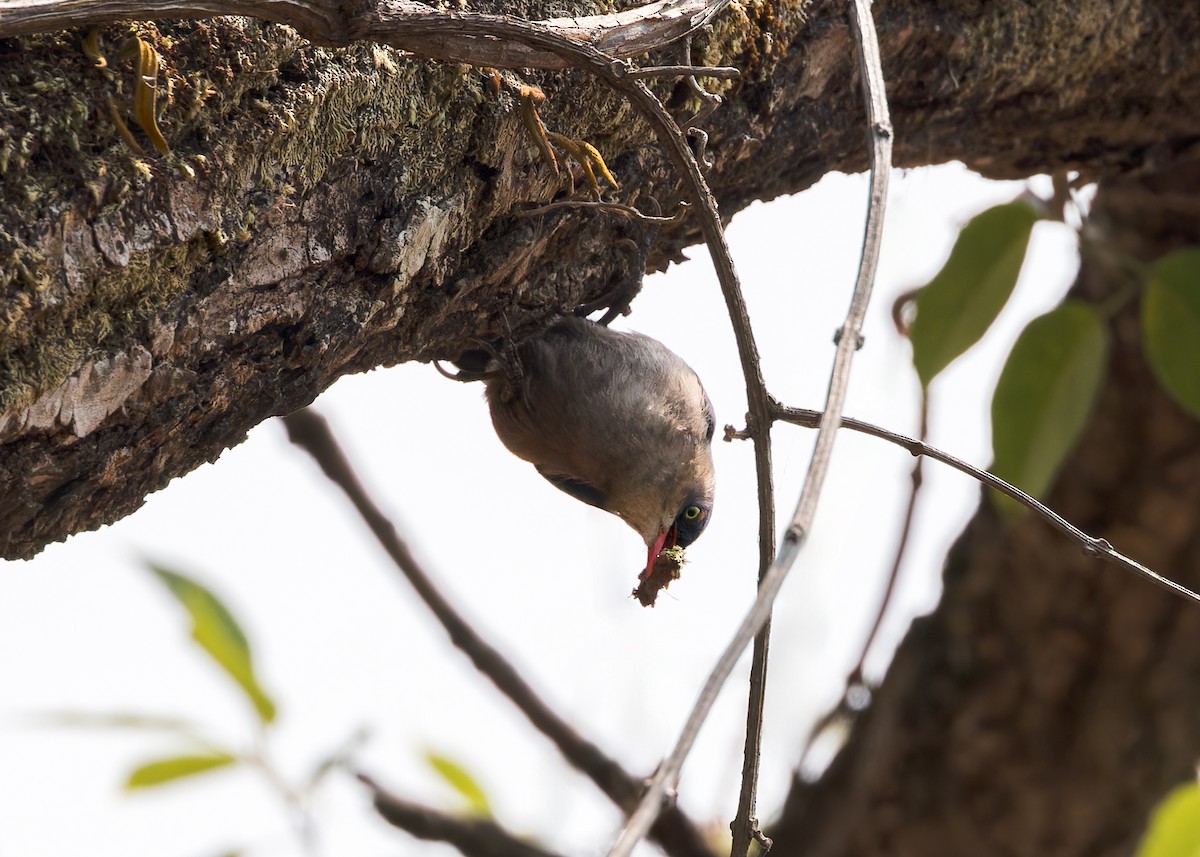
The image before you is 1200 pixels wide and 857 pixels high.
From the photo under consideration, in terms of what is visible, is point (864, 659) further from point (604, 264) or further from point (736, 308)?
point (736, 308)

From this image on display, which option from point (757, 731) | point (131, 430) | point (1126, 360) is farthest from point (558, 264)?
point (1126, 360)

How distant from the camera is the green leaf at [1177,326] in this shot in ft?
9.64

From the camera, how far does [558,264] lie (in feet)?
7.87

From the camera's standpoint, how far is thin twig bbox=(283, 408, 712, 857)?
3.43 metres

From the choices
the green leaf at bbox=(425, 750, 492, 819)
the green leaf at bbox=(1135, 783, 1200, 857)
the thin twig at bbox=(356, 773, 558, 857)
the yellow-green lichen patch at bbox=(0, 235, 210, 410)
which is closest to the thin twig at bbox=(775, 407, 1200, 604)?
the green leaf at bbox=(1135, 783, 1200, 857)

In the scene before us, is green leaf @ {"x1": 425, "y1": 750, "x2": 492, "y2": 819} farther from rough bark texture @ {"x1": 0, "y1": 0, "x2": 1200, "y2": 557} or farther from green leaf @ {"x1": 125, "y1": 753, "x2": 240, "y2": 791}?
rough bark texture @ {"x1": 0, "y1": 0, "x2": 1200, "y2": 557}

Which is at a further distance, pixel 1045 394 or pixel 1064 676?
pixel 1064 676

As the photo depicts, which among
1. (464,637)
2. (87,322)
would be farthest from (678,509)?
(87,322)

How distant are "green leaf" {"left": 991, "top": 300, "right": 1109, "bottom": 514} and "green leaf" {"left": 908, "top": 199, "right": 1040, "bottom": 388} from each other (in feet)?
0.45

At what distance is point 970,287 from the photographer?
119 inches

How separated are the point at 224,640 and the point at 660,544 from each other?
1261 mm

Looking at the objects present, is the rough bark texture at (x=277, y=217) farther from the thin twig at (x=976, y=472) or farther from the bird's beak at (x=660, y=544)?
the bird's beak at (x=660, y=544)

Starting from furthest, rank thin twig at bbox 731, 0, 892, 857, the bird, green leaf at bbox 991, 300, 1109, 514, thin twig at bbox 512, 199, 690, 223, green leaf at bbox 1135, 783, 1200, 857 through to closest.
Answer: the bird → green leaf at bbox 991, 300, 1109, 514 → thin twig at bbox 512, 199, 690, 223 → green leaf at bbox 1135, 783, 1200, 857 → thin twig at bbox 731, 0, 892, 857

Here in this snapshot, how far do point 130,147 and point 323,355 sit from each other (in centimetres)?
48
